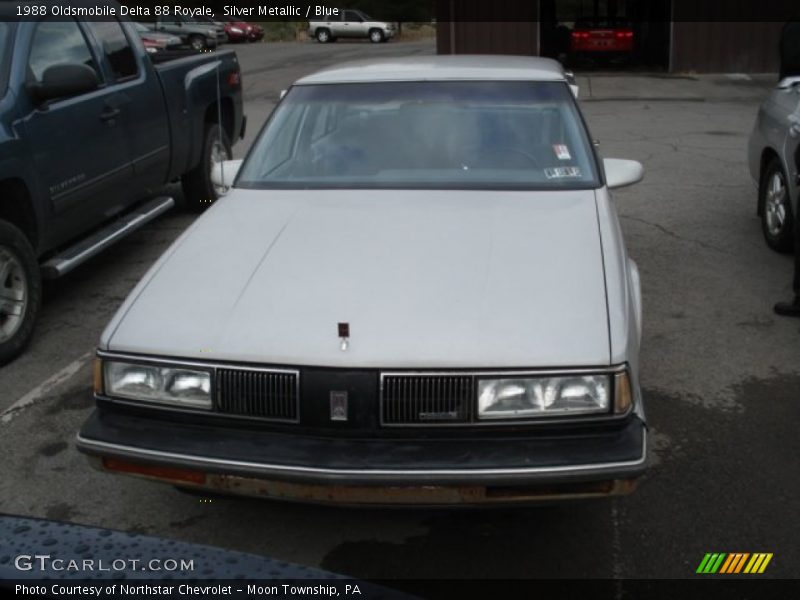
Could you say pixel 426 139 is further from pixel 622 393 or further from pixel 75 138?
pixel 75 138

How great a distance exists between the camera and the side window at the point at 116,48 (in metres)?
6.78

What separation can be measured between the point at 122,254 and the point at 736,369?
4.60 metres

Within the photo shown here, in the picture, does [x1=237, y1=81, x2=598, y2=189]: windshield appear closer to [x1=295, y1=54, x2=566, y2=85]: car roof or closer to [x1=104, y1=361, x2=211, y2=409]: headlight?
[x1=295, y1=54, x2=566, y2=85]: car roof

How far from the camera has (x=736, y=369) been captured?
17.1ft

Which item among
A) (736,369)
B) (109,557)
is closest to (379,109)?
(736,369)

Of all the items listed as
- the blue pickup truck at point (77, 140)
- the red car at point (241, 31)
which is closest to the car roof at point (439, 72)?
the blue pickup truck at point (77, 140)

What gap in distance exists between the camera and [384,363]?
314 centimetres

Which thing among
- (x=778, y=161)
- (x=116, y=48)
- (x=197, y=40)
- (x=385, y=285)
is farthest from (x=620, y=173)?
(x=197, y=40)

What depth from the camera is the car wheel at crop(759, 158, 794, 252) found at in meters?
6.93

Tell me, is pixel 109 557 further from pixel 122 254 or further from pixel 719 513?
pixel 122 254

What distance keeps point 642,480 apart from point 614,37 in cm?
2036

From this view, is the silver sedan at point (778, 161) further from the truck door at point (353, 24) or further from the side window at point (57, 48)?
the truck door at point (353, 24)

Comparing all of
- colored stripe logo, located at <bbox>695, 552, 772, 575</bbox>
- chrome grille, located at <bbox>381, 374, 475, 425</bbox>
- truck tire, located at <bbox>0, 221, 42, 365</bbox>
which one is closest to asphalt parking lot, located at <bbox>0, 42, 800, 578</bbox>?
colored stripe logo, located at <bbox>695, 552, 772, 575</bbox>

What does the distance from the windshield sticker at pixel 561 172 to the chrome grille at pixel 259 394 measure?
74.1 inches
